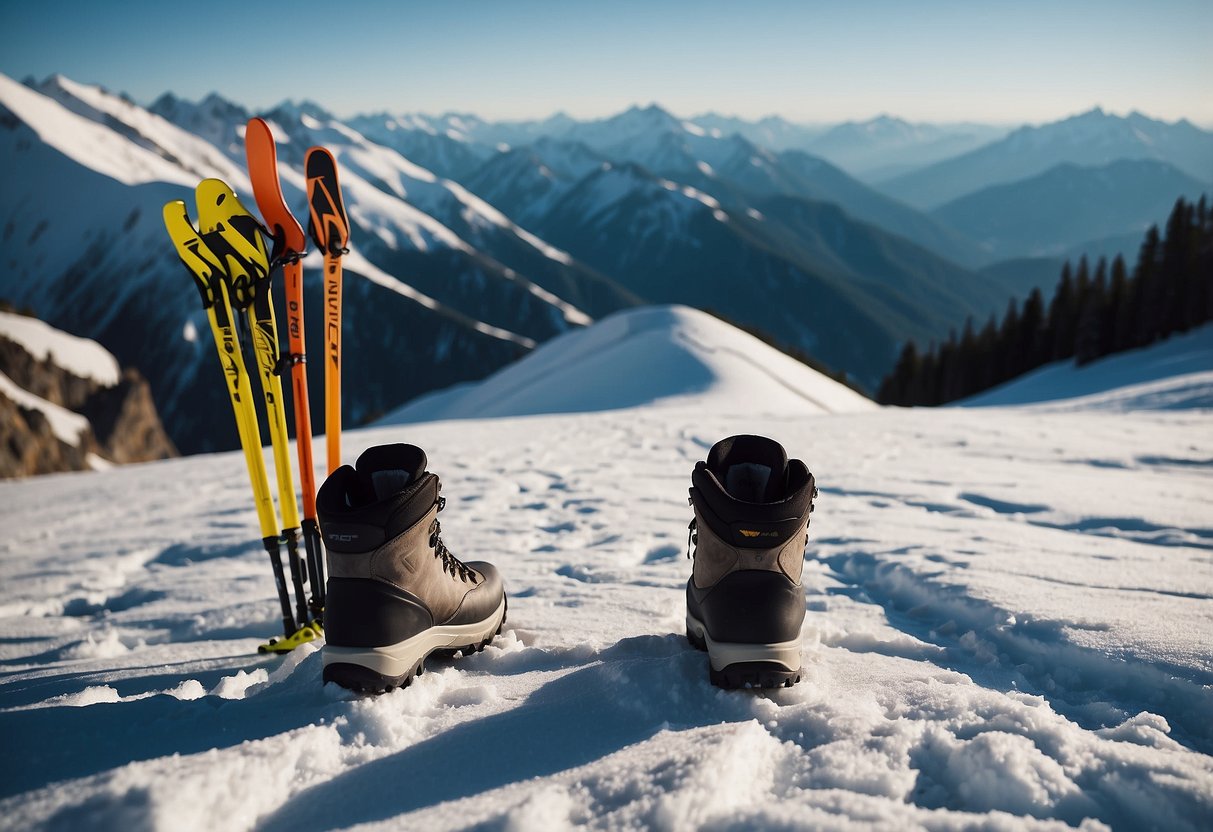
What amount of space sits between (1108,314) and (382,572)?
53.3 meters

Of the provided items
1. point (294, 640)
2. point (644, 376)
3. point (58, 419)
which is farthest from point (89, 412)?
point (294, 640)

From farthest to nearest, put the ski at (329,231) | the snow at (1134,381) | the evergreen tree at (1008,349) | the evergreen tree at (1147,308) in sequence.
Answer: the evergreen tree at (1008,349) → the evergreen tree at (1147,308) → the snow at (1134,381) → the ski at (329,231)

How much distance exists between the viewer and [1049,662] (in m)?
2.57

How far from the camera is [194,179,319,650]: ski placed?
2938mm

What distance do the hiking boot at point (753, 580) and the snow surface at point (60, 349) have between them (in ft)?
243

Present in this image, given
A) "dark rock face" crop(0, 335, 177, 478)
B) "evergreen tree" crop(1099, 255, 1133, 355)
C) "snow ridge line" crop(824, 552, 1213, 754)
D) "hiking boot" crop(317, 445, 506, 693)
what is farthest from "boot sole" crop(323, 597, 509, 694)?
"evergreen tree" crop(1099, 255, 1133, 355)

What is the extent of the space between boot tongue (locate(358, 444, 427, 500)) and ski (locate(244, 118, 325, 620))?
0.77m

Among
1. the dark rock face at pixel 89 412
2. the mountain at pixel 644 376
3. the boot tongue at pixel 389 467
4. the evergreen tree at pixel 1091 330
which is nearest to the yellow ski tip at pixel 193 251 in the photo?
the boot tongue at pixel 389 467

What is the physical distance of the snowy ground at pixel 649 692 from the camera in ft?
5.63

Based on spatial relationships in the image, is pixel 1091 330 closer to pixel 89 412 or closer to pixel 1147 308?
pixel 1147 308

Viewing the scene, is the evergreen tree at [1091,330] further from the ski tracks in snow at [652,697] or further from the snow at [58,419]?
the snow at [58,419]

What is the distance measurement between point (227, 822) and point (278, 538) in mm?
1660

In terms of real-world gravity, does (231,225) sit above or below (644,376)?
above

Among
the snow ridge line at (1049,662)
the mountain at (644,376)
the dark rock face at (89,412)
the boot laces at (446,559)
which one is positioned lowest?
the dark rock face at (89,412)
